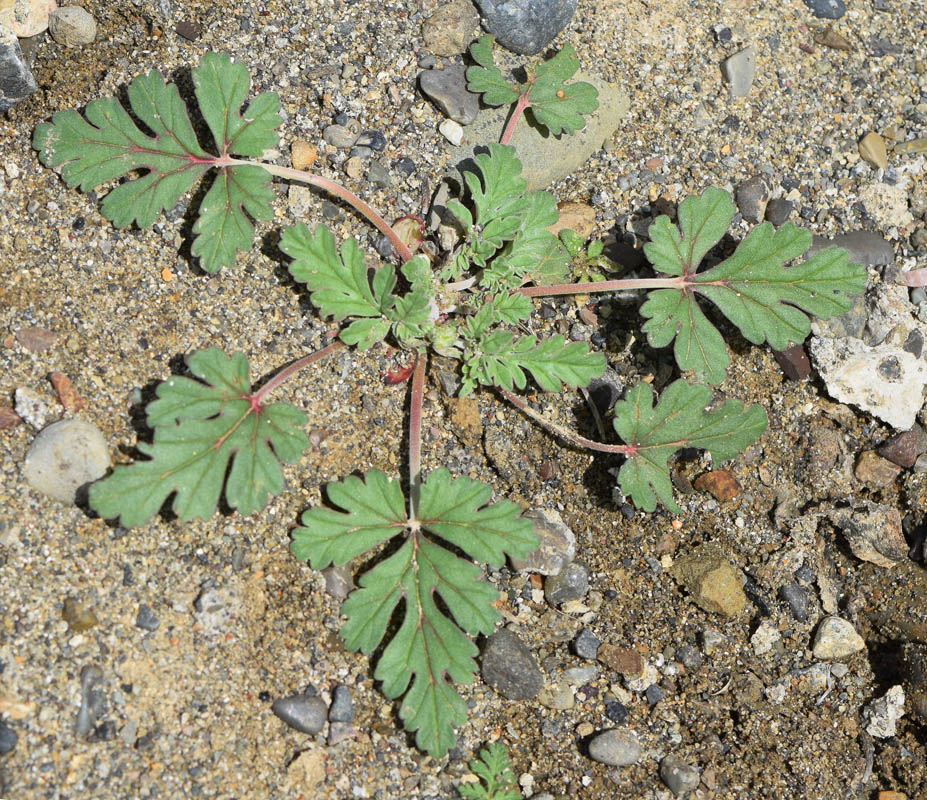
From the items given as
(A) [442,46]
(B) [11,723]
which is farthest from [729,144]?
(B) [11,723]

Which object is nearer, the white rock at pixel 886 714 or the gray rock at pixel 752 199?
the white rock at pixel 886 714

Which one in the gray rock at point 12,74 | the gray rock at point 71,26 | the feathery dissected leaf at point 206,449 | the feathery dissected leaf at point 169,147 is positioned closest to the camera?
the feathery dissected leaf at point 206,449

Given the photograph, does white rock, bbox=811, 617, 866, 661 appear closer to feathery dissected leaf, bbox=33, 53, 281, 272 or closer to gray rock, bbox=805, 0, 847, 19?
feathery dissected leaf, bbox=33, 53, 281, 272

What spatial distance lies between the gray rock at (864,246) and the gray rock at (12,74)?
297 centimetres

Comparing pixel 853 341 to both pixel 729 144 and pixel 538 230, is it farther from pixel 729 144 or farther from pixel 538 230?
pixel 538 230

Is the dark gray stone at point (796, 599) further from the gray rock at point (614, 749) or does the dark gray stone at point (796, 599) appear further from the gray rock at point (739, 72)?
the gray rock at point (739, 72)

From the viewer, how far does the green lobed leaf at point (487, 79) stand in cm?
337

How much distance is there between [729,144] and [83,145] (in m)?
2.44

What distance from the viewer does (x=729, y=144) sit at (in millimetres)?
3684

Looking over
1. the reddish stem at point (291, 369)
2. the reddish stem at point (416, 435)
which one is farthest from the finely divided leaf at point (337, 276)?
the reddish stem at point (416, 435)

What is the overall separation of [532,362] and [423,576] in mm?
777

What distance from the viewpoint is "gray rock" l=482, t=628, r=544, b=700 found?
2938 millimetres

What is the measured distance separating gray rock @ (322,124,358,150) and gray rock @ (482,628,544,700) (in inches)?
73.6

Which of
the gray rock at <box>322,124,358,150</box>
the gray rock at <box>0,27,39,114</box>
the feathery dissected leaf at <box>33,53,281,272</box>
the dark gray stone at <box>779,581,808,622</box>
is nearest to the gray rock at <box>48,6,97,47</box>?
the gray rock at <box>0,27,39,114</box>
